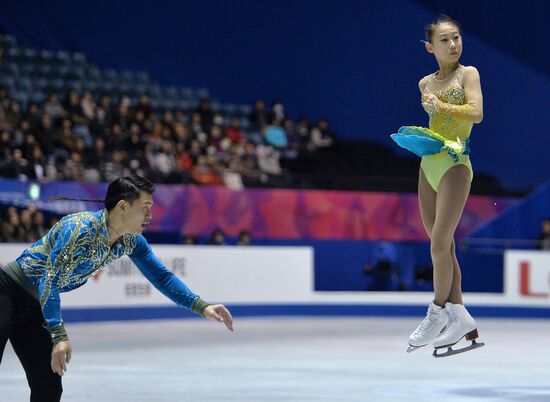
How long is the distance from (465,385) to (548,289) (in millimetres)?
7039

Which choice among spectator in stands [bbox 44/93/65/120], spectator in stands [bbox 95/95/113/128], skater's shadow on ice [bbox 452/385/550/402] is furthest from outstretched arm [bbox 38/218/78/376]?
spectator in stands [bbox 95/95/113/128]

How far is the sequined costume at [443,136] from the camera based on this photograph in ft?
16.8

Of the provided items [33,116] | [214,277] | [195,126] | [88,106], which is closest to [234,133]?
[195,126]

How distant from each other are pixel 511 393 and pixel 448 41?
2724mm

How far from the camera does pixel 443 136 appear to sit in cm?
529

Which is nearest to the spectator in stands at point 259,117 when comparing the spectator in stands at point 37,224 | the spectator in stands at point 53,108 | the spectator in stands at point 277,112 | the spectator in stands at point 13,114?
the spectator in stands at point 277,112

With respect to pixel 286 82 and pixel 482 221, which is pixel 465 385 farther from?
pixel 286 82

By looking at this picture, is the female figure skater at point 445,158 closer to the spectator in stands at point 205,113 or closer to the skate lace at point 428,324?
the skate lace at point 428,324

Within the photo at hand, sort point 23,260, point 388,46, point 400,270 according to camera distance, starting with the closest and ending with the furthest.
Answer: point 23,260
point 400,270
point 388,46

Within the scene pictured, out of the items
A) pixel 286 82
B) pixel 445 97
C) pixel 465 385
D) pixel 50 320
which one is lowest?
pixel 465 385

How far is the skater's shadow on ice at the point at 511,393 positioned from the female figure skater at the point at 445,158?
4.57ft

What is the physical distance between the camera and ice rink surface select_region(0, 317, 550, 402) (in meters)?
6.85

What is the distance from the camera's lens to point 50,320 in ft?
14.3

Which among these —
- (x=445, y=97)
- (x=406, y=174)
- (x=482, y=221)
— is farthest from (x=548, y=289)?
(x=445, y=97)
